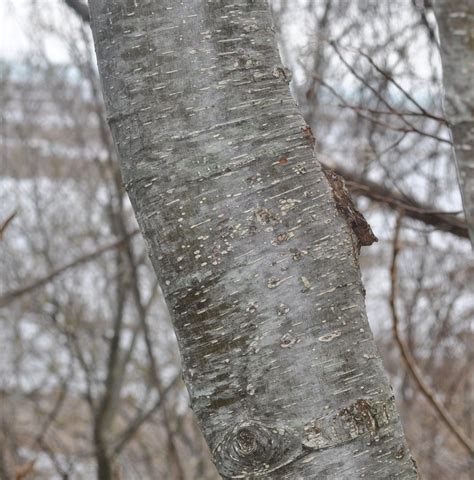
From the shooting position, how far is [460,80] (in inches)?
86.0

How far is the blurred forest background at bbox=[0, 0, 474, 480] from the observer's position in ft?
15.8

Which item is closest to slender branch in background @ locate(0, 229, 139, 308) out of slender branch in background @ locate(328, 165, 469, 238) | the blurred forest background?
the blurred forest background

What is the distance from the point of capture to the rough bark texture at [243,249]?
3.84 feet

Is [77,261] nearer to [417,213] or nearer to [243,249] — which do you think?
[417,213]

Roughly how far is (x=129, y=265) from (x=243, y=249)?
14.1ft

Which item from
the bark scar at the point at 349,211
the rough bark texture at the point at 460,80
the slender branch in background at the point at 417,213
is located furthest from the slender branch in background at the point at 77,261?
the bark scar at the point at 349,211

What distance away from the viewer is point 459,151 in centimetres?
216

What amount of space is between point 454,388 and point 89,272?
3.24 m

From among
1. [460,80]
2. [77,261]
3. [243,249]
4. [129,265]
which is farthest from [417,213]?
[129,265]

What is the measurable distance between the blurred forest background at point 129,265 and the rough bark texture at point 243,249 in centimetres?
312

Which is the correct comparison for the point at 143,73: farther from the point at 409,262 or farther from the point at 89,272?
the point at 89,272

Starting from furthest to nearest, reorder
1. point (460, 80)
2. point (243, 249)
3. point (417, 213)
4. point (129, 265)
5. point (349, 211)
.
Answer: point (129, 265), point (417, 213), point (460, 80), point (349, 211), point (243, 249)

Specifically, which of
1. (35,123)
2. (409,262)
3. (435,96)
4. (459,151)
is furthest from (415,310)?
(459,151)

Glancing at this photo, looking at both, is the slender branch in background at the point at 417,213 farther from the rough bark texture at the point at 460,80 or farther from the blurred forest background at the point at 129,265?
the blurred forest background at the point at 129,265
